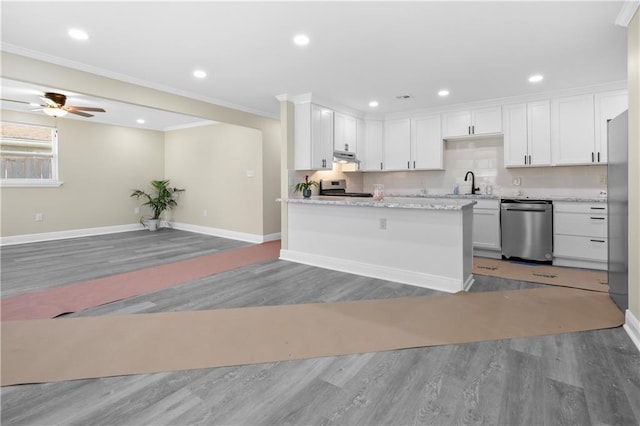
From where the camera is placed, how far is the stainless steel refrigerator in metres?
2.71

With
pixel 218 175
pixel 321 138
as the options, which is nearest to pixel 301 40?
pixel 321 138

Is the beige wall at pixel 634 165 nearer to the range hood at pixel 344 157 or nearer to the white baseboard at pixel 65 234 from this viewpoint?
the range hood at pixel 344 157

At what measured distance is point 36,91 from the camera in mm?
5016

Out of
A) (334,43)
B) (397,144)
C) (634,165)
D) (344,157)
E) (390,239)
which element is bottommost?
(390,239)

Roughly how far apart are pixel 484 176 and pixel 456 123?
39.1 inches

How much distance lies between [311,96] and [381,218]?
2096 millimetres

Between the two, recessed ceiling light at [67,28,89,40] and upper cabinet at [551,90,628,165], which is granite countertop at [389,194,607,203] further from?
recessed ceiling light at [67,28,89,40]

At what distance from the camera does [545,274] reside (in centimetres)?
413

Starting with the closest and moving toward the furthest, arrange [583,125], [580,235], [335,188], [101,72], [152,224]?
1. [101,72]
2. [580,235]
3. [583,125]
4. [335,188]
5. [152,224]

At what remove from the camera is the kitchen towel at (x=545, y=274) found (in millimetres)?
3758

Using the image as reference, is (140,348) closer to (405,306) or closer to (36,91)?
(405,306)

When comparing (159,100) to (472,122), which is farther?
(472,122)

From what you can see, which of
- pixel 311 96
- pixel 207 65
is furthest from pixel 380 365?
pixel 311 96

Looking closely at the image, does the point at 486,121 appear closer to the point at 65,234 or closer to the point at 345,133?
the point at 345,133
